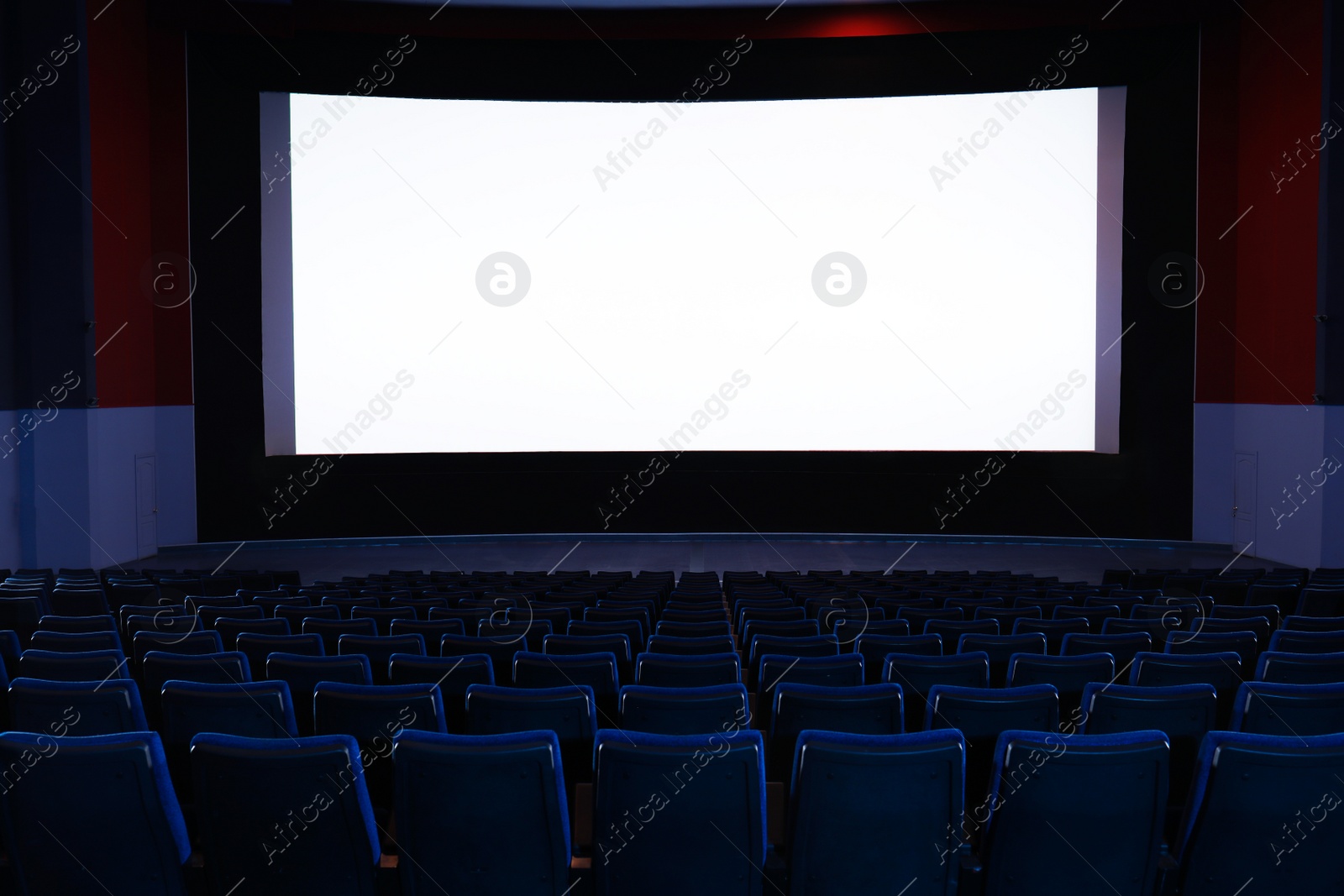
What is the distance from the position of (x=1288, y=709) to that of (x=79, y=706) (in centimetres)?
449

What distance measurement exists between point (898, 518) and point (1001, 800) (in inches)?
571

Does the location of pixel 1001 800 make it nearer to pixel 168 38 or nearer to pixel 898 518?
pixel 898 518

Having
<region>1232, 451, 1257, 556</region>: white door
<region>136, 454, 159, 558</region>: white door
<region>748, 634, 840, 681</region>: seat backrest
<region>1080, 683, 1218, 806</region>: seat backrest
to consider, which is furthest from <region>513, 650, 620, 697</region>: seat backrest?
<region>1232, 451, 1257, 556</region>: white door

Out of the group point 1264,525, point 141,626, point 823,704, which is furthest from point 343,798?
point 1264,525

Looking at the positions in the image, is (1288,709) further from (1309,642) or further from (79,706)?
(79,706)

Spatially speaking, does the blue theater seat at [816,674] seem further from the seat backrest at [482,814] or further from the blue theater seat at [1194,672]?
the seat backrest at [482,814]

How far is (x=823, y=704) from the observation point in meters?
3.45

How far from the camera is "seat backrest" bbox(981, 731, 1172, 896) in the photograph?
2553 mm

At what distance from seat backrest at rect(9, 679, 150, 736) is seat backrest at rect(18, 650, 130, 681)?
0.67 m

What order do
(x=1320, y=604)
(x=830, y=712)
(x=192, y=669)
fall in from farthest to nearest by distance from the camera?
(x=1320, y=604)
(x=192, y=669)
(x=830, y=712)

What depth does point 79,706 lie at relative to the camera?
11.1 feet

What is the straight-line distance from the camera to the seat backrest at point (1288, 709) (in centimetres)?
343

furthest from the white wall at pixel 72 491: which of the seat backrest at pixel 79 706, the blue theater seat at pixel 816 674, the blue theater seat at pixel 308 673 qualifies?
the blue theater seat at pixel 816 674

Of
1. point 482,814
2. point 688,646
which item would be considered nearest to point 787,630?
point 688,646
